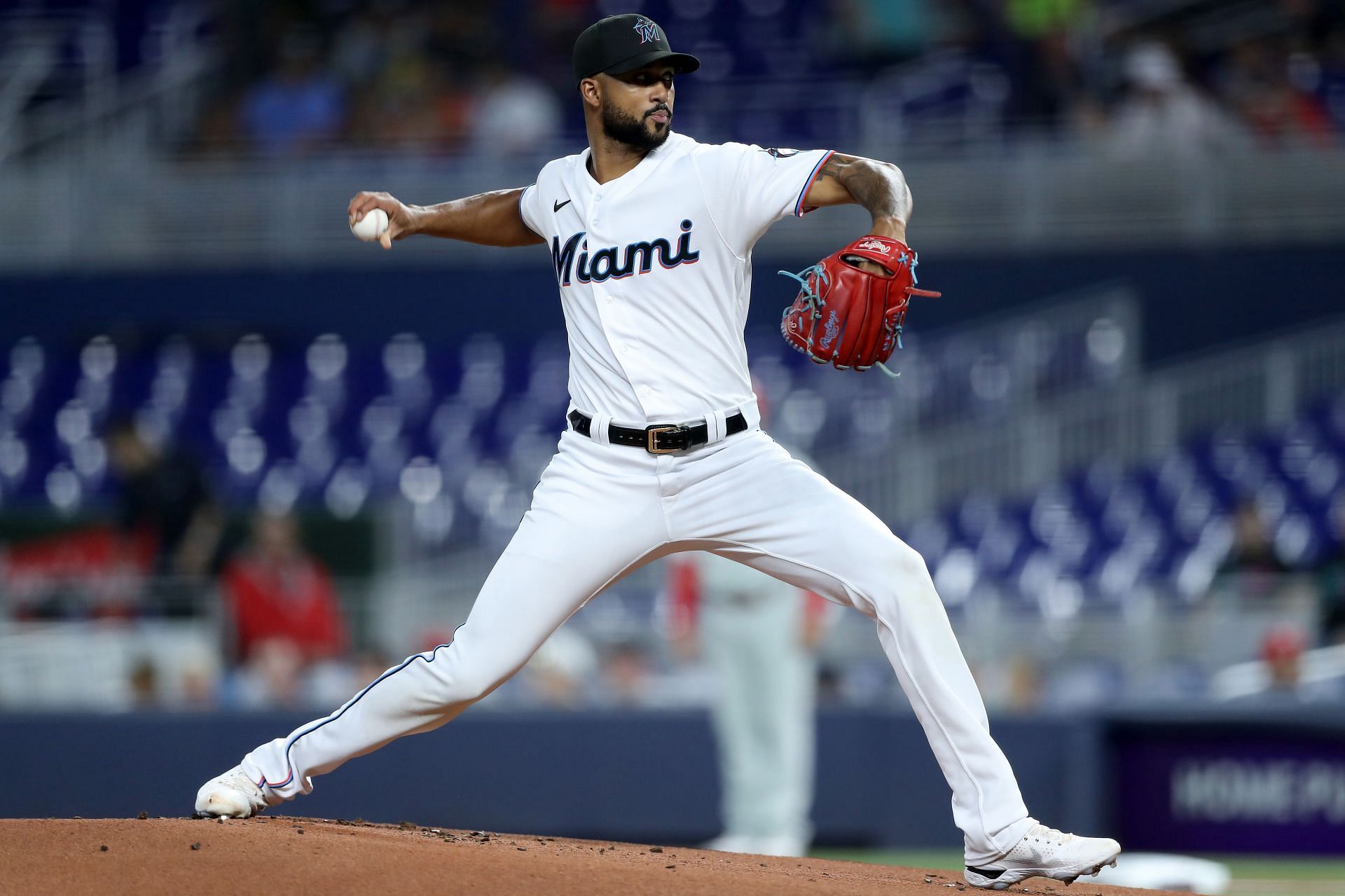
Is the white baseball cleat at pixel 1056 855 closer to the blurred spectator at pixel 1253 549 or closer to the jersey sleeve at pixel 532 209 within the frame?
the jersey sleeve at pixel 532 209

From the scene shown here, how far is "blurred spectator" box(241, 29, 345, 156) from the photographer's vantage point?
12727 mm

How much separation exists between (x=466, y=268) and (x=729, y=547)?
8.74 meters

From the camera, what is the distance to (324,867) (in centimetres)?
383

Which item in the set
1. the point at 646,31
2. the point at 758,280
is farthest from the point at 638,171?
the point at 758,280

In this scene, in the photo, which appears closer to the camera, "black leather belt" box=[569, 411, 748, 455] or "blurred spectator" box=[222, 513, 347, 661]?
"black leather belt" box=[569, 411, 748, 455]

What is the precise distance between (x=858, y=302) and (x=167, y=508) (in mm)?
6381

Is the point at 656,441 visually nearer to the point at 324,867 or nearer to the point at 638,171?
the point at 638,171

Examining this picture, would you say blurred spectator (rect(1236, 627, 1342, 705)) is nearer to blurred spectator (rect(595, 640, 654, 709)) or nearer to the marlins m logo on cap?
blurred spectator (rect(595, 640, 654, 709))

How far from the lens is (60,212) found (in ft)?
41.0

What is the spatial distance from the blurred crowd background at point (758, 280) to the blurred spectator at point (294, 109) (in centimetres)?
3

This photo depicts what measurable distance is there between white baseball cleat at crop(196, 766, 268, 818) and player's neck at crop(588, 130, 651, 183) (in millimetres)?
1670

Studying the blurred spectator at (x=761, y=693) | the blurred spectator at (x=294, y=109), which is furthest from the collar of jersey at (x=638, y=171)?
the blurred spectator at (x=294, y=109)

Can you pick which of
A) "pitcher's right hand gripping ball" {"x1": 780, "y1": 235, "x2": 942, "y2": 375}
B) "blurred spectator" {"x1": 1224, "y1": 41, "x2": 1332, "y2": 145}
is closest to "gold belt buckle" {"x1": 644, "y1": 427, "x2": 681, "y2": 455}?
"pitcher's right hand gripping ball" {"x1": 780, "y1": 235, "x2": 942, "y2": 375}

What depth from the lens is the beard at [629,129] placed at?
401 cm
